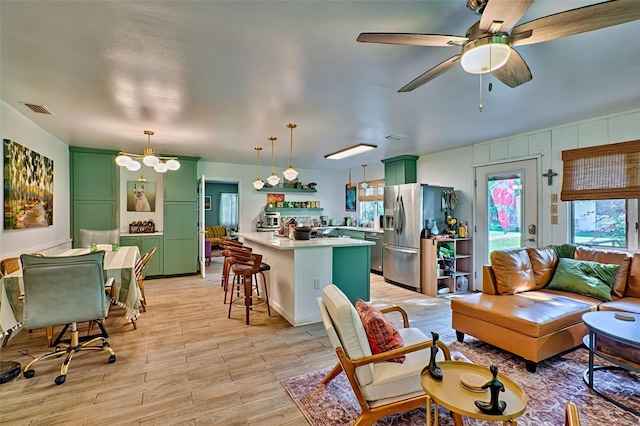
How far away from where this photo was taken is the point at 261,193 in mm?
7797

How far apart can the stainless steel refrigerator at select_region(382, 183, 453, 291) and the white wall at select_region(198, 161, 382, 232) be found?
2113mm

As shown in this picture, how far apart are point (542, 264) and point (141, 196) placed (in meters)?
7.17

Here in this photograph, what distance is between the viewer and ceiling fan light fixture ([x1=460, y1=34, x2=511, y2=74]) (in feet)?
5.01

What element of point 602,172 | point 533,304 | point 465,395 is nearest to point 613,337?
point 533,304

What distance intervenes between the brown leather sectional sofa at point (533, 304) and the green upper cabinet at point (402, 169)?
10.0 ft

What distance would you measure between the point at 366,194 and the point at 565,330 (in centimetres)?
568

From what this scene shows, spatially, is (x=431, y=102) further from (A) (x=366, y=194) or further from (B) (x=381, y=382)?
(A) (x=366, y=194)

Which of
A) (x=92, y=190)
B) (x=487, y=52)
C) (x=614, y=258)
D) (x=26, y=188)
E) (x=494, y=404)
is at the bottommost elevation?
(x=494, y=404)

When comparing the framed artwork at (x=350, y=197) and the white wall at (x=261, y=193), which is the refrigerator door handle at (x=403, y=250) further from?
the framed artwork at (x=350, y=197)

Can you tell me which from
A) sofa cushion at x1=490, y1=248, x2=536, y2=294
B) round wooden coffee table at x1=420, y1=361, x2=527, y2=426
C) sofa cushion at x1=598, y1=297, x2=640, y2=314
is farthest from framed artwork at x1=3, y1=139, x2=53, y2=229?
sofa cushion at x1=598, y1=297, x2=640, y2=314

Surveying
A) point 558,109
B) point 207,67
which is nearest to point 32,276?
point 207,67

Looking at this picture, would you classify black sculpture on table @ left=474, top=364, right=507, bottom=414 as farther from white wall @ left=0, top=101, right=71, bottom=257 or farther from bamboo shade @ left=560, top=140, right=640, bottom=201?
white wall @ left=0, top=101, right=71, bottom=257

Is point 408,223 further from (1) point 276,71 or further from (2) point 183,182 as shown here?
(2) point 183,182

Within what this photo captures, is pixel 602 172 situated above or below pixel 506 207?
above
